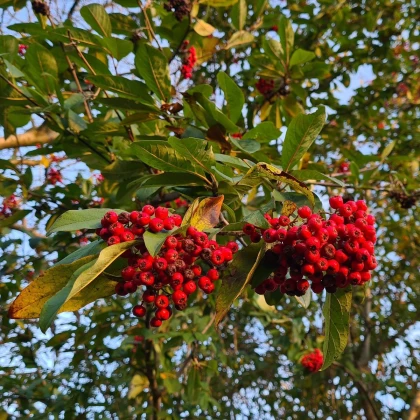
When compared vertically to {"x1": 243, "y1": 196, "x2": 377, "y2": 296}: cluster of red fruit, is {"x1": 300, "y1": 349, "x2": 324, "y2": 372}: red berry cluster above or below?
above

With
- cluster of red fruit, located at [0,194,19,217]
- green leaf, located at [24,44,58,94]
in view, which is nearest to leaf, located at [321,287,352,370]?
green leaf, located at [24,44,58,94]

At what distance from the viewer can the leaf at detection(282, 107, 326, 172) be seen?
1.30 m

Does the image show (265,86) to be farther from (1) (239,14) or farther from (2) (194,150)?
(2) (194,150)

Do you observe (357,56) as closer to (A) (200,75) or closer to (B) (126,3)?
(A) (200,75)

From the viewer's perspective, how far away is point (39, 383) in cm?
408

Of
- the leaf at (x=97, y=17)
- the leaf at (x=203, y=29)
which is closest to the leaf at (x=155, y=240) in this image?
the leaf at (x=97, y=17)

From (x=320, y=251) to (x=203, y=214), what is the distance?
290mm

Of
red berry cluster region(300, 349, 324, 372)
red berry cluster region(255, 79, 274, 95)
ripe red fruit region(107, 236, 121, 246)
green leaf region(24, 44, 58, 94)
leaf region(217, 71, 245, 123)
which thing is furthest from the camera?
red berry cluster region(300, 349, 324, 372)

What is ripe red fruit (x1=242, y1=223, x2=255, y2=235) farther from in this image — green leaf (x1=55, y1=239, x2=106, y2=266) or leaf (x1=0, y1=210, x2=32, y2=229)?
leaf (x1=0, y1=210, x2=32, y2=229)

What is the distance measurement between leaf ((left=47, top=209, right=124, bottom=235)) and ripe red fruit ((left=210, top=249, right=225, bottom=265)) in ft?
0.90

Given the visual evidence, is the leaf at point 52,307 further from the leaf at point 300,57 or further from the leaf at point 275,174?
the leaf at point 300,57

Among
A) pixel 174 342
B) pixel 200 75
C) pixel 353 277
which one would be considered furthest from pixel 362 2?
pixel 353 277

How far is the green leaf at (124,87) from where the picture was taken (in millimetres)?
1704

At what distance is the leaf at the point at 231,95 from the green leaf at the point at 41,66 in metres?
0.77
